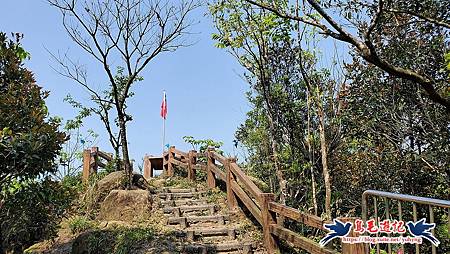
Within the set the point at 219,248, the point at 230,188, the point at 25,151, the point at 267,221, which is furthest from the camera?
the point at 230,188

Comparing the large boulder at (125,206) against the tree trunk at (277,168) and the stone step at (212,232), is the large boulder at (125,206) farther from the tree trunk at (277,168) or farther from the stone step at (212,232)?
the tree trunk at (277,168)

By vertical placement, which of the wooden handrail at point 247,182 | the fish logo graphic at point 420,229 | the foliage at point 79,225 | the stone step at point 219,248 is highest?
the wooden handrail at point 247,182

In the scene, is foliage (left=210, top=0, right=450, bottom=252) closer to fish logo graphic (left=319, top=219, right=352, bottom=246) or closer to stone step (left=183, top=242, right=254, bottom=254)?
stone step (left=183, top=242, right=254, bottom=254)

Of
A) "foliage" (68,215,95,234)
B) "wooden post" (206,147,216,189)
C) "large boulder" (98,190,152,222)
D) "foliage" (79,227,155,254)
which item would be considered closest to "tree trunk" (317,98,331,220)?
"wooden post" (206,147,216,189)

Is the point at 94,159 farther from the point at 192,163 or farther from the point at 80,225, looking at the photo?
the point at 80,225

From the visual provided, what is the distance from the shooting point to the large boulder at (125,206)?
675cm

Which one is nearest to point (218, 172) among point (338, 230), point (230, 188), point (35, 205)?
point (230, 188)

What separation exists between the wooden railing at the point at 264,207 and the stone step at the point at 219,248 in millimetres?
276

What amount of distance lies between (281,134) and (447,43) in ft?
11.0

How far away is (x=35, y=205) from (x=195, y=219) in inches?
109

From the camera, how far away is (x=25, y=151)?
3918 mm

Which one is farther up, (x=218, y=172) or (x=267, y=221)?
(x=218, y=172)

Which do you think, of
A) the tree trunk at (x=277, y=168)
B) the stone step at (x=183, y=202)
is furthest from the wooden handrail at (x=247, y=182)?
the stone step at (x=183, y=202)

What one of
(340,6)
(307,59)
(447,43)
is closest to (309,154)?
(307,59)
